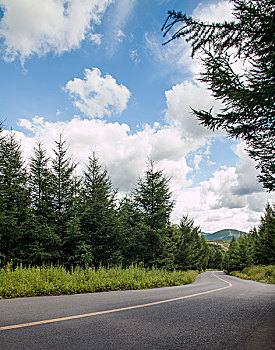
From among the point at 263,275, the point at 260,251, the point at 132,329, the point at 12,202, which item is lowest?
the point at 263,275

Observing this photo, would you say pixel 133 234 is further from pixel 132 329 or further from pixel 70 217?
pixel 132 329

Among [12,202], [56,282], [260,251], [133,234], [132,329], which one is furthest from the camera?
[260,251]

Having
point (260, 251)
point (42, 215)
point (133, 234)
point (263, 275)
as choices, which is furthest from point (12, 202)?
point (260, 251)

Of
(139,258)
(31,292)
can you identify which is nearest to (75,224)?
(139,258)

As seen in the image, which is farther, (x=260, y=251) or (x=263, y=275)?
(x=260, y=251)

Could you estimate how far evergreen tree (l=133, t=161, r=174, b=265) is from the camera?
22828 mm

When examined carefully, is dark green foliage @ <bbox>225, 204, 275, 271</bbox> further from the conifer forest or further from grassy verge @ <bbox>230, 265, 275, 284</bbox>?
the conifer forest

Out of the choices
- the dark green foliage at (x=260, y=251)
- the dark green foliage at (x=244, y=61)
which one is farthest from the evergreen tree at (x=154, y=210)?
the dark green foliage at (x=260, y=251)

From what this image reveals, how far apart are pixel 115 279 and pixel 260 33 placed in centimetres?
974

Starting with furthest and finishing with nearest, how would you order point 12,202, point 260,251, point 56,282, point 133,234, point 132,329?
point 260,251 → point 133,234 → point 12,202 → point 56,282 → point 132,329

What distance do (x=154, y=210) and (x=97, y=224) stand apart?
6.04 m

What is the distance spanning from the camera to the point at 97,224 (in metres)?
22.2

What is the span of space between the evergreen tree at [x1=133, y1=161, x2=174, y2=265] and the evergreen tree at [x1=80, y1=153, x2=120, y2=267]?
3218mm

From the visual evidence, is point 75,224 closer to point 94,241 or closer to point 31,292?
point 94,241
